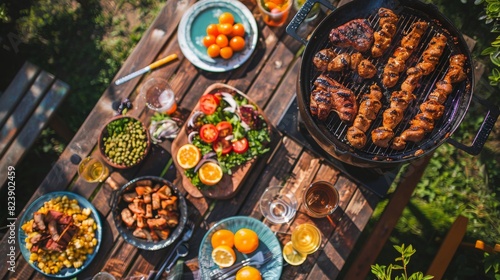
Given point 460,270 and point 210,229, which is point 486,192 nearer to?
point 460,270

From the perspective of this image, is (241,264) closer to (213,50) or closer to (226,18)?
(213,50)

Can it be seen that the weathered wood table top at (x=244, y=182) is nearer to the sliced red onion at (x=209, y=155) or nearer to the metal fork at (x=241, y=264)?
the metal fork at (x=241, y=264)

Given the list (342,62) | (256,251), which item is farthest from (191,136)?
(342,62)

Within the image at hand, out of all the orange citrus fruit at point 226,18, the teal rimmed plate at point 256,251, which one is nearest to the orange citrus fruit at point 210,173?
the teal rimmed plate at point 256,251

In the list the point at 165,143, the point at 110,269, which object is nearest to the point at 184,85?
the point at 165,143

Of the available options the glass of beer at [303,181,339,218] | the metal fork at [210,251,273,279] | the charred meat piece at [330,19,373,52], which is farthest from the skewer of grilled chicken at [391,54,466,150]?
the metal fork at [210,251,273,279]

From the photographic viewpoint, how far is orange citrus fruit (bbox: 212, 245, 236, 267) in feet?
12.0

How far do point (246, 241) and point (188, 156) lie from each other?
0.87 m

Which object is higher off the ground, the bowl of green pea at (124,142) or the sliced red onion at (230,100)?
the sliced red onion at (230,100)

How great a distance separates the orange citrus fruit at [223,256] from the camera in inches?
144

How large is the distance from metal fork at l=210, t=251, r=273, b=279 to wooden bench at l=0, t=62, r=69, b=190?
7.07 feet

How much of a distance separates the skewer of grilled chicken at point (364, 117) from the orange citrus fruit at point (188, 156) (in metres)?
1.31

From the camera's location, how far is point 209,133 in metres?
3.78

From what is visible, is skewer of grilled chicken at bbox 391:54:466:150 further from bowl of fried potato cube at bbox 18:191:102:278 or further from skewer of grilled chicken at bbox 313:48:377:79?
bowl of fried potato cube at bbox 18:191:102:278
